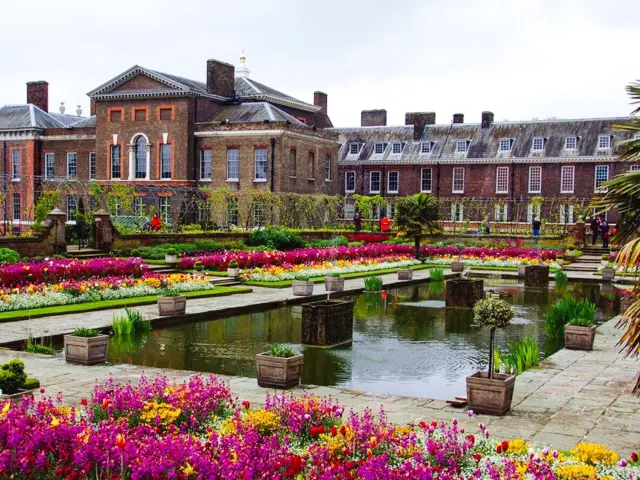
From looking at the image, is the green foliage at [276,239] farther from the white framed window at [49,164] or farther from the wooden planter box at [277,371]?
the wooden planter box at [277,371]

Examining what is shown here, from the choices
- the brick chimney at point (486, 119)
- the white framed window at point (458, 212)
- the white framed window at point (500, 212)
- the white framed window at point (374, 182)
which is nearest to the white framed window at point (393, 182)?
the white framed window at point (374, 182)

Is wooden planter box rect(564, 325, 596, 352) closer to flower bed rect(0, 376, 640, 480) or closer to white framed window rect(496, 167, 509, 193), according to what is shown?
flower bed rect(0, 376, 640, 480)

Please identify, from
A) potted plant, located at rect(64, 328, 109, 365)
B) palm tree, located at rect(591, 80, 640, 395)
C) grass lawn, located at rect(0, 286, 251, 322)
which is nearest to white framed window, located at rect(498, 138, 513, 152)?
grass lawn, located at rect(0, 286, 251, 322)

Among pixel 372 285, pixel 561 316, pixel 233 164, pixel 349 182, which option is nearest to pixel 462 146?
pixel 349 182

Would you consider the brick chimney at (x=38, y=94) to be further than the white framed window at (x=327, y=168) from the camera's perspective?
Yes

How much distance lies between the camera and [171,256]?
2762 cm

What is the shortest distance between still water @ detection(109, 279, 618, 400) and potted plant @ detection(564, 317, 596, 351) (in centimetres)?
49

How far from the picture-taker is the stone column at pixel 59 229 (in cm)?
2730

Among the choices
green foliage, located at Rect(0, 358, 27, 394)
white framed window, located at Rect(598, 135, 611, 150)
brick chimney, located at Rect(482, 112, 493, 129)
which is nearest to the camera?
green foliage, located at Rect(0, 358, 27, 394)

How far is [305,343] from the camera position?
549 inches

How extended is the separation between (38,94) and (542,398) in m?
51.9

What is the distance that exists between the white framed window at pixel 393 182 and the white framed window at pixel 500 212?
7776 mm

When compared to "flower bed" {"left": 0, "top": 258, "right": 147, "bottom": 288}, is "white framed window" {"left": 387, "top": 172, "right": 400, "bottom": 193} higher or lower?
higher

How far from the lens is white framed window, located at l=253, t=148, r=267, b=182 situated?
144 ft
